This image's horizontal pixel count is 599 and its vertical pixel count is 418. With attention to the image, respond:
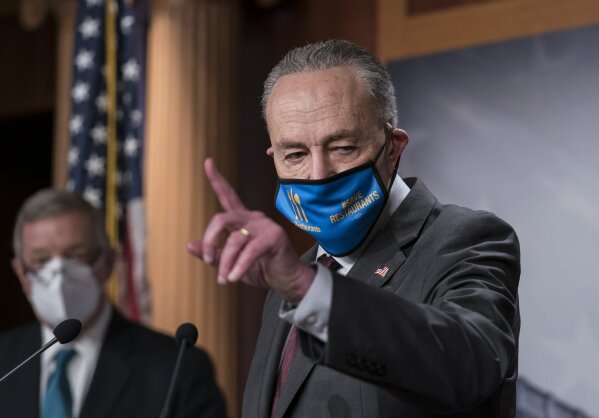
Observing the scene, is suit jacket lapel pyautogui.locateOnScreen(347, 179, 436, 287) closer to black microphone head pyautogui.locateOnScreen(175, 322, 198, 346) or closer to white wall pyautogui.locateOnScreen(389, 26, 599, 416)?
black microphone head pyautogui.locateOnScreen(175, 322, 198, 346)

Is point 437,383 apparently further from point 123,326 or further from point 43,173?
point 43,173

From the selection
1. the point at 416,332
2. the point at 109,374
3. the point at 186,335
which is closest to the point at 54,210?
the point at 109,374

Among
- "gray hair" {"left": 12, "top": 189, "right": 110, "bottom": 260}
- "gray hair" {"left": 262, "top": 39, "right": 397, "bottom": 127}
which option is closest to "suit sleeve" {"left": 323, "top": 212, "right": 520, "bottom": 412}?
"gray hair" {"left": 262, "top": 39, "right": 397, "bottom": 127}

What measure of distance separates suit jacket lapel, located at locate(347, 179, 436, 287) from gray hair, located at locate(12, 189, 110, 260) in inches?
92.3

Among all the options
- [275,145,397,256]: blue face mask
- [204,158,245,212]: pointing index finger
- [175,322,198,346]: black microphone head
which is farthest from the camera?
[175,322,198,346]: black microphone head

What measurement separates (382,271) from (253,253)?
701mm

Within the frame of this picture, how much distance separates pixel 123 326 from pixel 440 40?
2.21 meters

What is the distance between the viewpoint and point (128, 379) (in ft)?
13.2

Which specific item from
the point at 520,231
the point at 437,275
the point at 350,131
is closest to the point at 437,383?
the point at 437,275

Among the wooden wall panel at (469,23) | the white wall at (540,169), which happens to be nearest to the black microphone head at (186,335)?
the white wall at (540,169)

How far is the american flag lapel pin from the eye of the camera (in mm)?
2167

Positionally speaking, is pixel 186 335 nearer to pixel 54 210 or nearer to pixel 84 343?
pixel 84 343

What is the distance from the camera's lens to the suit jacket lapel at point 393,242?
2172 millimetres

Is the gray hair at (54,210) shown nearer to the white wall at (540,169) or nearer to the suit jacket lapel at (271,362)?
the white wall at (540,169)
